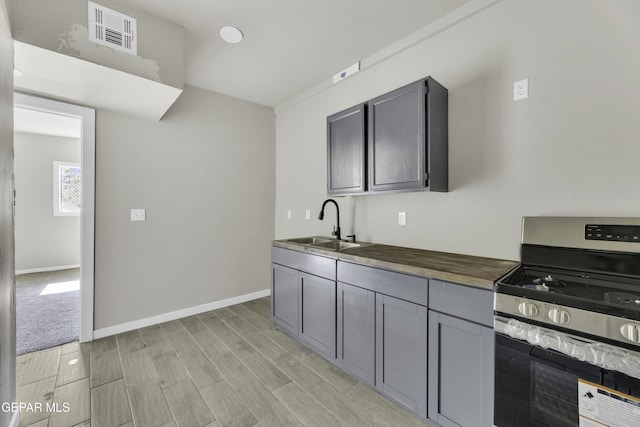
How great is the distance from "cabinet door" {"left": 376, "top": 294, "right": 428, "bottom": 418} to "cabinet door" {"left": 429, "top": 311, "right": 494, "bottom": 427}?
0.06m

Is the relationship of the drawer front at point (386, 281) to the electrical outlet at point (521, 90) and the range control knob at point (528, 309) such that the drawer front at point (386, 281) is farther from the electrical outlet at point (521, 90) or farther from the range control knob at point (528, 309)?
the electrical outlet at point (521, 90)

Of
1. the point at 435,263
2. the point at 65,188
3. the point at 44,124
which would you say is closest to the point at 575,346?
the point at 435,263

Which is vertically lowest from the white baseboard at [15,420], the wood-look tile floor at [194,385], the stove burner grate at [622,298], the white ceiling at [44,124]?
the wood-look tile floor at [194,385]

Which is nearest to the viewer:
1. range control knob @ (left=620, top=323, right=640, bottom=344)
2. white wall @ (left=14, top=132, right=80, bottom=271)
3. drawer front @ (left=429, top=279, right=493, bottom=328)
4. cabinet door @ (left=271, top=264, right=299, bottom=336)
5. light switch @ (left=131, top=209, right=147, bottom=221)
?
range control knob @ (left=620, top=323, right=640, bottom=344)

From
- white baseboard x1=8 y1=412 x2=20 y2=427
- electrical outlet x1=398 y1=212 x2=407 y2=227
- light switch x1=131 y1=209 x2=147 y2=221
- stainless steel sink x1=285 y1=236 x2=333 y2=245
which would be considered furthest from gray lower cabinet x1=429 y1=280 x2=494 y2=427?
light switch x1=131 y1=209 x2=147 y2=221

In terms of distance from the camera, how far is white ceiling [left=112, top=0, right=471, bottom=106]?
1937 millimetres

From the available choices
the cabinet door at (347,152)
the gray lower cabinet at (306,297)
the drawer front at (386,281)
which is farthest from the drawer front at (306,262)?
the cabinet door at (347,152)

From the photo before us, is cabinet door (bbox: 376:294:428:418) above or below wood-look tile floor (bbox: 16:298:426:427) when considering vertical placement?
above

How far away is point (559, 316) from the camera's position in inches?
42.1

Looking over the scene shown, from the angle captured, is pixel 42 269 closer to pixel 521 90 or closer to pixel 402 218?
pixel 402 218

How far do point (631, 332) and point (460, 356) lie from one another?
66 centimetres

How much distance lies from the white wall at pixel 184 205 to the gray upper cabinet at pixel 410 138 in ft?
6.79

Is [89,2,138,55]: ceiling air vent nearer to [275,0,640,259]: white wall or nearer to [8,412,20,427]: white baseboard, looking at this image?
[275,0,640,259]: white wall

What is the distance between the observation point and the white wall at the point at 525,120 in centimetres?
140
